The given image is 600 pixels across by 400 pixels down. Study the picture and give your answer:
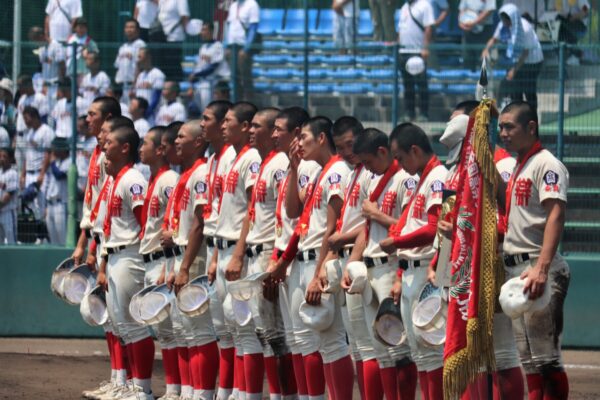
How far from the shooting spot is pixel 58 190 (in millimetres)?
14633

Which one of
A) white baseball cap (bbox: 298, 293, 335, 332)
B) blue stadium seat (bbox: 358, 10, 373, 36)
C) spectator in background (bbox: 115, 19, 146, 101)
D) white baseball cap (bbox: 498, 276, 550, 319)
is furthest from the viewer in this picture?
blue stadium seat (bbox: 358, 10, 373, 36)

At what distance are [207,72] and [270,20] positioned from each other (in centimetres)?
341

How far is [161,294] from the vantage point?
407 inches

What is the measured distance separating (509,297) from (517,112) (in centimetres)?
119

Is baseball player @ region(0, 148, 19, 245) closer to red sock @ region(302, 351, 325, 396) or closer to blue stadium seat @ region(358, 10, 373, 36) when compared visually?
blue stadium seat @ region(358, 10, 373, 36)

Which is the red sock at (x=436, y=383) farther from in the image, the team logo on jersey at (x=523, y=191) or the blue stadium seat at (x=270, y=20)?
the blue stadium seat at (x=270, y=20)

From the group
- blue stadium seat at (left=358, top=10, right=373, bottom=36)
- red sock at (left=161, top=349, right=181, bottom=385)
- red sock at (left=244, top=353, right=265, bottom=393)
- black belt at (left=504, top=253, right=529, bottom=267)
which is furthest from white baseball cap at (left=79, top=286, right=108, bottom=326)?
blue stadium seat at (left=358, top=10, right=373, bottom=36)

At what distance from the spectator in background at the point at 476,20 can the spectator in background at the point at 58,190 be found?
492 centimetres

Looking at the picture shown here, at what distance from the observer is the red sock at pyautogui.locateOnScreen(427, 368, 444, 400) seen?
320 inches

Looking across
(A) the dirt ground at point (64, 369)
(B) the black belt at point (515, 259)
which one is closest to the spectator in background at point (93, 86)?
(A) the dirt ground at point (64, 369)

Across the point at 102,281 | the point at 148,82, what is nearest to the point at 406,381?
the point at 102,281

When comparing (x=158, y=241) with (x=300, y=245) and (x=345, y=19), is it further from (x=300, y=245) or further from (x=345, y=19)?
(x=345, y=19)

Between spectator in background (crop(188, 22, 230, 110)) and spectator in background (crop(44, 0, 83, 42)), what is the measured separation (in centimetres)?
295

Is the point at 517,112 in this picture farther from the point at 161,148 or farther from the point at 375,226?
the point at 161,148
